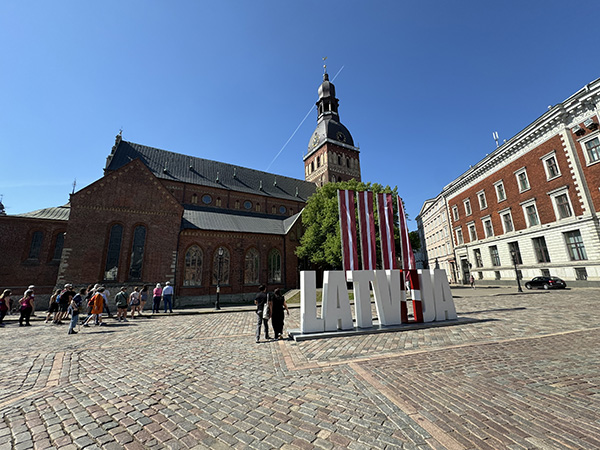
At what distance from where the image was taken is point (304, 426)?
328cm

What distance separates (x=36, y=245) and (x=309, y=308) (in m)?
27.4

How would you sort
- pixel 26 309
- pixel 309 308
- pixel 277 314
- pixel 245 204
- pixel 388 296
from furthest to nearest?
1. pixel 245 204
2. pixel 26 309
3. pixel 388 296
4. pixel 309 308
5. pixel 277 314

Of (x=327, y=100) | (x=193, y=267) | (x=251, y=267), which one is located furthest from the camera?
(x=327, y=100)

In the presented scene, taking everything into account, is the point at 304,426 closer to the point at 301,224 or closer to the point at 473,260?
the point at 301,224

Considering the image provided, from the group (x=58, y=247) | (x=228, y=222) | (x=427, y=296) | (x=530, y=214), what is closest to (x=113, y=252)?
(x=58, y=247)

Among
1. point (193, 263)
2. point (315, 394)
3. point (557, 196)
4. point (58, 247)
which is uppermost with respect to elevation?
point (557, 196)

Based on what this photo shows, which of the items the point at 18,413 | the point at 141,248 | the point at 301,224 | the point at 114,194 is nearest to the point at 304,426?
the point at 18,413

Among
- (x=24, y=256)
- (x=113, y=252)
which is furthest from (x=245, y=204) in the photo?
(x=24, y=256)

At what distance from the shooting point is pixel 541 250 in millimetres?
25156

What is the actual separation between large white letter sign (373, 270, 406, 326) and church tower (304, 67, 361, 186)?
35.7 meters

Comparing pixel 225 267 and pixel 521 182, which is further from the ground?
pixel 521 182

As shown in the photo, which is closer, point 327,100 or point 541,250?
point 541,250

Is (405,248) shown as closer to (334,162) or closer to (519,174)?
(519,174)

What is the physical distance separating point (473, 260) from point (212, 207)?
35992mm
